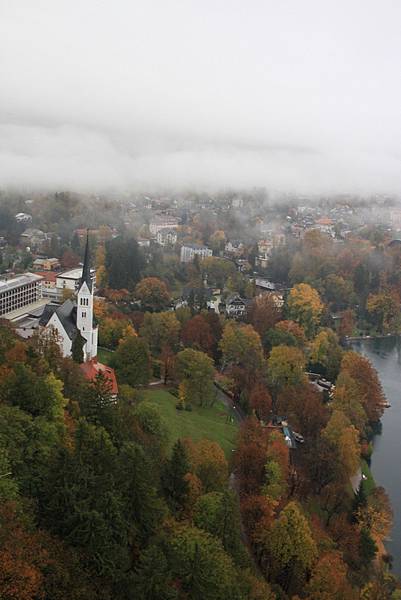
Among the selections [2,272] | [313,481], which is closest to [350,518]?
[313,481]

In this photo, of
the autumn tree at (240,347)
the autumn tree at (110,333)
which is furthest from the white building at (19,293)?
the autumn tree at (240,347)

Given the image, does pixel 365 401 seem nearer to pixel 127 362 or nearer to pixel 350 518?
pixel 350 518

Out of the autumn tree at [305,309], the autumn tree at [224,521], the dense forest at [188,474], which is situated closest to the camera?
the dense forest at [188,474]

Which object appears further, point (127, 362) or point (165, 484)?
point (127, 362)

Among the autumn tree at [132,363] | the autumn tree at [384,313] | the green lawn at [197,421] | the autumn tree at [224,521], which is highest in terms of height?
the autumn tree at [224,521]

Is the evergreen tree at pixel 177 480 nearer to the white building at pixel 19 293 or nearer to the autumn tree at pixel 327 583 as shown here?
the autumn tree at pixel 327 583

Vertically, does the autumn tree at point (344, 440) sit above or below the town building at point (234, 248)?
above
